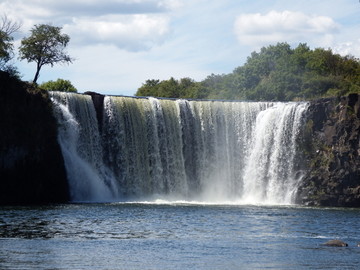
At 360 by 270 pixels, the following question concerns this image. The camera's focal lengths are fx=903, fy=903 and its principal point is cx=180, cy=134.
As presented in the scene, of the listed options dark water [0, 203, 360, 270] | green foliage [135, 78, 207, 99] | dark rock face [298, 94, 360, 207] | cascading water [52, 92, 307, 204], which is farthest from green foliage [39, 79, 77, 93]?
dark water [0, 203, 360, 270]

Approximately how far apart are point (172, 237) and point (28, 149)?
82.1 feet

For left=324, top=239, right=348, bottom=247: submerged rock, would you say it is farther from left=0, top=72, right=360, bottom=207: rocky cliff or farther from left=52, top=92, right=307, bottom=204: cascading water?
left=52, top=92, right=307, bottom=204: cascading water

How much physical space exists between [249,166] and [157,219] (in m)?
25.8

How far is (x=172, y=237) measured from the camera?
45312 mm

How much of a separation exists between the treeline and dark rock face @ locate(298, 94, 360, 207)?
62.4ft

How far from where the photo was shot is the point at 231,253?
3962 centimetres

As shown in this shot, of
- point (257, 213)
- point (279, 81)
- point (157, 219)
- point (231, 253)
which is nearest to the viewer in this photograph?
point (231, 253)

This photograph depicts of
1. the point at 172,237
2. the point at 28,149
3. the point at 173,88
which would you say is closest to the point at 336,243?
the point at 172,237

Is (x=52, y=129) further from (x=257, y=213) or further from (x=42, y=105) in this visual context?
(x=257, y=213)

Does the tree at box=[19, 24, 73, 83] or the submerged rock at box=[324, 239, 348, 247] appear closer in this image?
the submerged rock at box=[324, 239, 348, 247]

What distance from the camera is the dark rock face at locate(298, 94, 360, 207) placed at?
236 ft

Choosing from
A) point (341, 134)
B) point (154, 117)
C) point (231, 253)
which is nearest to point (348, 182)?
point (341, 134)

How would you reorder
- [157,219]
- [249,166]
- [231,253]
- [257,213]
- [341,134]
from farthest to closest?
[249,166] → [341,134] → [257,213] → [157,219] → [231,253]

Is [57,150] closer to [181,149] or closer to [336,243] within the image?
[181,149]
